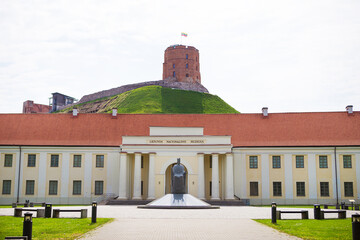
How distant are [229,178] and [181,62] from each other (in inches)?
2828

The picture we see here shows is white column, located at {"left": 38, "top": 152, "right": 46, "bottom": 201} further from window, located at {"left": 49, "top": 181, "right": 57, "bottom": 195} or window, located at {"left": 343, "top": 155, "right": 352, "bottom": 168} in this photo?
window, located at {"left": 343, "top": 155, "right": 352, "bottom": 168}

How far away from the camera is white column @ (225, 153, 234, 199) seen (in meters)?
42.8

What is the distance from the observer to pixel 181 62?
111750 millimetres

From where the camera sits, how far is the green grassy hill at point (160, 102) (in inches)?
4003

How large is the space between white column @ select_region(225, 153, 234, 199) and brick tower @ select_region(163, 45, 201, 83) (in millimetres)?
70737

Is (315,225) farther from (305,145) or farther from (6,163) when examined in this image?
(6,163)

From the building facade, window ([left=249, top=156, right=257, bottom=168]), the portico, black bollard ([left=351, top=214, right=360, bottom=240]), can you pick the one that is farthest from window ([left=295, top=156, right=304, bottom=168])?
black bollard ([left=351, top=214, right=360, bottom=240])

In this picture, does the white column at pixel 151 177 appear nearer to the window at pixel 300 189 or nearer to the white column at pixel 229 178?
the white column at pixel 229 178

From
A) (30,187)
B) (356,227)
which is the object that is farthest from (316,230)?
(30,187)

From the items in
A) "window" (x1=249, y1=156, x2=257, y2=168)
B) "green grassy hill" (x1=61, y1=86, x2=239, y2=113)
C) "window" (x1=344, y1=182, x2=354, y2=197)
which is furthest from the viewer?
"green grassy hill" (x1=61, y1=86, x2=239, y2=113)

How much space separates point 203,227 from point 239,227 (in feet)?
5.29

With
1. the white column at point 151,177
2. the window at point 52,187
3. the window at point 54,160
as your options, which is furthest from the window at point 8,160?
the white column at point 151,177

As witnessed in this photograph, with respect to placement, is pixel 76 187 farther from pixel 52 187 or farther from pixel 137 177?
pixel 137 177

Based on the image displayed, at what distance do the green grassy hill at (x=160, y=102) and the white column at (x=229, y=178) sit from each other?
2182 inches
